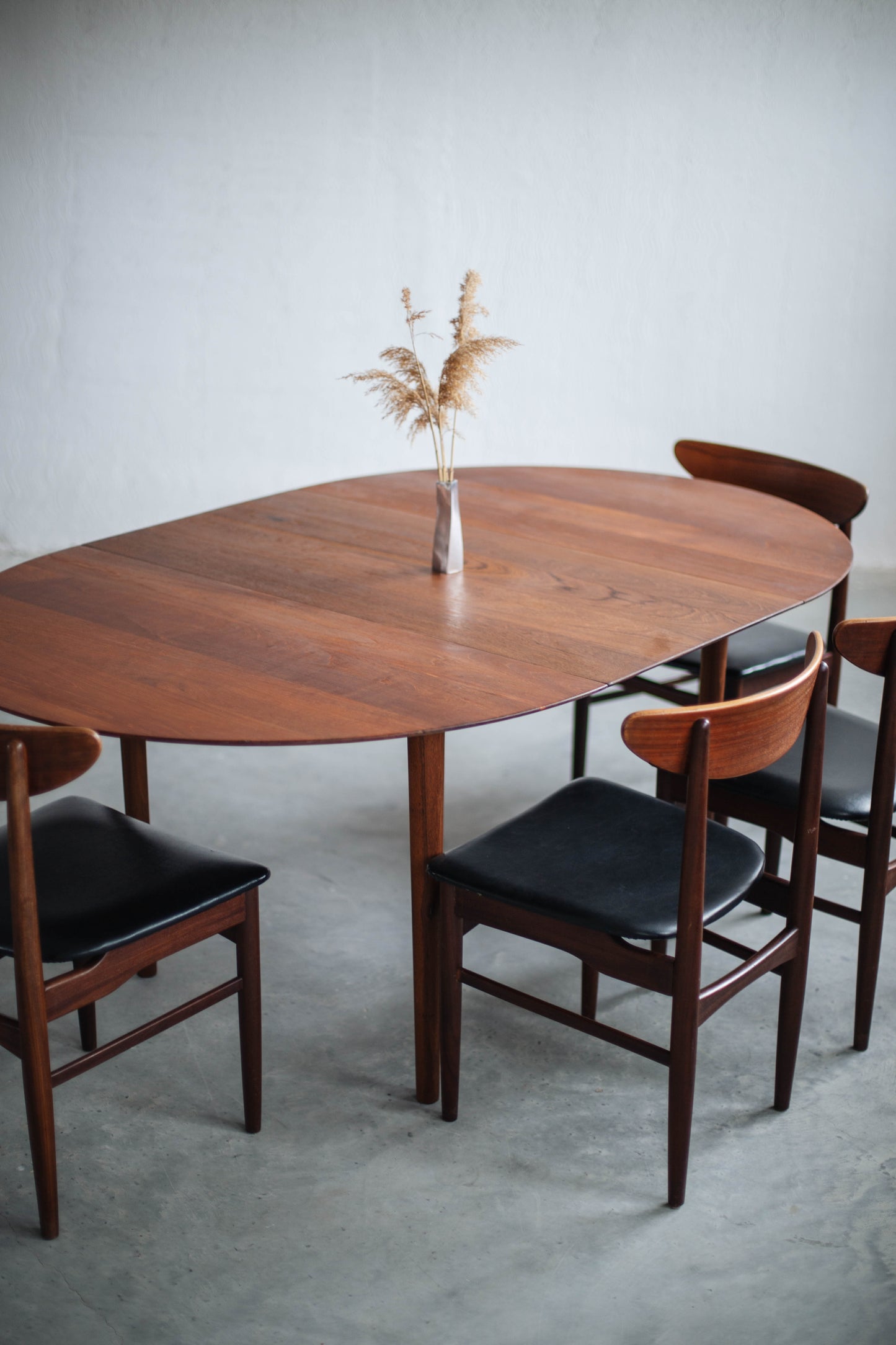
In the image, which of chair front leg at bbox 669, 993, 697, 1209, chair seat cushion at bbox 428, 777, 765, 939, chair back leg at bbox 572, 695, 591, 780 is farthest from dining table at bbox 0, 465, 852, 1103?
chair back leg at bbox 572, 695, 591, 780

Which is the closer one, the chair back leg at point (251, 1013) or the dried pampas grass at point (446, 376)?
the chair back leg at point (251, 1013)

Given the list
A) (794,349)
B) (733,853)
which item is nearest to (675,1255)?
(733,853)

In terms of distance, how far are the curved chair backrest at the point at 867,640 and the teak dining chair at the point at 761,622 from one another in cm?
63

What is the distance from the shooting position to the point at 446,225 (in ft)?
17.7

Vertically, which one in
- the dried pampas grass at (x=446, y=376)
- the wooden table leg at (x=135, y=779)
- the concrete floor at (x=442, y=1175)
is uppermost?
the dried pampas grass at (x=446, y=376)

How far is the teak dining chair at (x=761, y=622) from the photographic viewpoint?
3064mm

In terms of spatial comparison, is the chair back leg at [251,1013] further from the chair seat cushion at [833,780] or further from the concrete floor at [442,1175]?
the chair seat cushion at [833,780]

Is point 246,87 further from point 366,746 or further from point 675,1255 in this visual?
point 675,1255

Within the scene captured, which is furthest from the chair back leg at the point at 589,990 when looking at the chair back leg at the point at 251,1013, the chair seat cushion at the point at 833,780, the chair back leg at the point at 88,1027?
the chair back leg at the point at 88,1027

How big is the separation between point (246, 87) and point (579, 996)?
4.30m

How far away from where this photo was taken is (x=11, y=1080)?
2352mm

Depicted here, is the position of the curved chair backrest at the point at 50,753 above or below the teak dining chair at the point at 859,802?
above

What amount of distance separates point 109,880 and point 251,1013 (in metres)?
0.35

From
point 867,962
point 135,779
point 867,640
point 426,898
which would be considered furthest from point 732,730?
point 135,779
